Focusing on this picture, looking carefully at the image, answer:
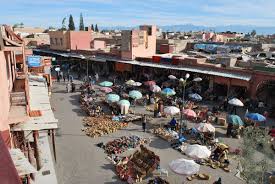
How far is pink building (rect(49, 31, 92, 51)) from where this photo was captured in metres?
47.2

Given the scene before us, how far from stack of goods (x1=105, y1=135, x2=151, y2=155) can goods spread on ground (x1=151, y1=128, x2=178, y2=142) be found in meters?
1.31

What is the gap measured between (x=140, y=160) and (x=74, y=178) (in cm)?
338

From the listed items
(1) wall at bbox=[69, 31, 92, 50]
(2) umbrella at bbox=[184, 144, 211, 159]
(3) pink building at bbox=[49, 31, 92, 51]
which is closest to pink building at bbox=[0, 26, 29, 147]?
(2) umbrella at bbox=[184, 144, 211, 159]

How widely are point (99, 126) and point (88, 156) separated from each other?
4.43 metres

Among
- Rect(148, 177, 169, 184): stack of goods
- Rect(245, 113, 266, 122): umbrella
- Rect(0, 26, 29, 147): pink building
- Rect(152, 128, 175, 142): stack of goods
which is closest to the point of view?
Rect(0, 26, 29, 147): pink building

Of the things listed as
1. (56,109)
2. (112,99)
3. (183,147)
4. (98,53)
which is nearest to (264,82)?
(183,147)

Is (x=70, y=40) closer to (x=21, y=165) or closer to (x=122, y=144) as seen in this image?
(x=122, y=144)

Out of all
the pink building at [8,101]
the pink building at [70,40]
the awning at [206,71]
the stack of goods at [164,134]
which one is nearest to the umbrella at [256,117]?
the stack of goods at [164,134]

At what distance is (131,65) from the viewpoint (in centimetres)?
3644

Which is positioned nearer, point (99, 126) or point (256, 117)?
point (256, 117)

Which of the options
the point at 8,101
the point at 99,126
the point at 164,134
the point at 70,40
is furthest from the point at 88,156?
the point at 70,40

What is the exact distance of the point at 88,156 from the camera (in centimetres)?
1603

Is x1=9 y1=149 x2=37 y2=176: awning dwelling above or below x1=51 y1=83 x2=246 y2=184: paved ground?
above

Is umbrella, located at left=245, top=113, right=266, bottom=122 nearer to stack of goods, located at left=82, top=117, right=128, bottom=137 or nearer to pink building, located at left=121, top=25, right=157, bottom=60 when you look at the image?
stack of goods, located at left=82, top=117, right=128, bottom=137
